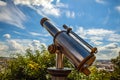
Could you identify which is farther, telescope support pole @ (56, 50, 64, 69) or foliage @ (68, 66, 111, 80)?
foliage @ (68, 66, 111, 80)

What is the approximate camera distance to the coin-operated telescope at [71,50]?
2.34m

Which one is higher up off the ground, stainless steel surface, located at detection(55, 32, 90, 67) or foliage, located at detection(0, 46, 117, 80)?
foliage, located at detection(0, 46, 117, 80)

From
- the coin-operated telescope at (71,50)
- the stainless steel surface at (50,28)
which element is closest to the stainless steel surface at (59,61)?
the coin-operated telescope at (71,50)

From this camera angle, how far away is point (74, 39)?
2643 mm

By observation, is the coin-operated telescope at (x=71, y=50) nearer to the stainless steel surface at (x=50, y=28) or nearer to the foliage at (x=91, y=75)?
the stainless steel surface at (x=50, y=28)

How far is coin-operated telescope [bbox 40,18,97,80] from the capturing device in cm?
234

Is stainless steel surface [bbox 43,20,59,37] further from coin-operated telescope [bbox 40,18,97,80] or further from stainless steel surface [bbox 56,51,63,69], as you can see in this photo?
stainless steel surface [bbox 56,51,63,69]

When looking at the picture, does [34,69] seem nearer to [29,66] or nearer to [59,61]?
[29,66]

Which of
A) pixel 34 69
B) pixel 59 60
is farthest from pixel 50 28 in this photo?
pixel 34 69

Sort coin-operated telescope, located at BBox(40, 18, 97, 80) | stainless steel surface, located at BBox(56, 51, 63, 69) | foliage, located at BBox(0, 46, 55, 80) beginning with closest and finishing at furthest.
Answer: coin-operated telescope, located at BBox(40, 18, 97, 80) → stainless steel surface, located at BBox(56, 51, 63, 69) → foliage, located at BBox(0, 46, 55, 80)

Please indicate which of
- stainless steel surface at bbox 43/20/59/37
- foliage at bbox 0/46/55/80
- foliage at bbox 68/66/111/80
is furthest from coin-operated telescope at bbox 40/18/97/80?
foliage at bbox 0/46/55/80

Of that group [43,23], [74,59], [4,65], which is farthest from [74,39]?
[4,65]

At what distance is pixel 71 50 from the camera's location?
8.12 feet

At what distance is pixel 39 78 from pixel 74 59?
4.23m
